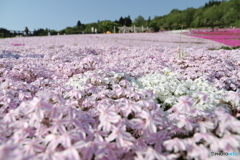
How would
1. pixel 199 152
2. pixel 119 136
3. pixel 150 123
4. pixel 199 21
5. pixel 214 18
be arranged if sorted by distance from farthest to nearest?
pixel 199 21 < pixel 214 18 < pixel 150 123 < pixel 119 136 < pixel 199 152

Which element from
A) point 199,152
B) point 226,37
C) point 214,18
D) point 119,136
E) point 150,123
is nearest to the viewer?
point 199,152

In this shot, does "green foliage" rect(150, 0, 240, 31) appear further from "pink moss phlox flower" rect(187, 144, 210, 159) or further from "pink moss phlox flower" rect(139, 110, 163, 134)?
"pink moss phlox flower" rect(187, 144, 210, 159)

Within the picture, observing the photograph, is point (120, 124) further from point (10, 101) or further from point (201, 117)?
point (10, 101)

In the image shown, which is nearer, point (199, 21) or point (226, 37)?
point (226, 37)

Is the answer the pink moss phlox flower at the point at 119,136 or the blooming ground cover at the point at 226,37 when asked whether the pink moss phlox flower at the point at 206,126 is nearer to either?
the pink moss phlox flower at the point at 119,136

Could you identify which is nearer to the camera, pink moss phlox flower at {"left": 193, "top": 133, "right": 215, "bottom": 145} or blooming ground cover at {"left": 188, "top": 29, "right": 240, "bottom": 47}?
pink moss phlox flower at {"left": 193, "top": 133, "right": 215, "bottom": 145}

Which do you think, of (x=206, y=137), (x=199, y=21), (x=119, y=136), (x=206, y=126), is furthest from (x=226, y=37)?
(x=199, y=21)

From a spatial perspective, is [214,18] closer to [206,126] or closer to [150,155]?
[206,126]

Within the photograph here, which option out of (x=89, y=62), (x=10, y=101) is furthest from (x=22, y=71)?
(x=10, y=101)

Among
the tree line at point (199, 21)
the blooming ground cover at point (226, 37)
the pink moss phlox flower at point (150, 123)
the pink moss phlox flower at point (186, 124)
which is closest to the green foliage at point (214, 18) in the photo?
the tree line at point (199, 21)

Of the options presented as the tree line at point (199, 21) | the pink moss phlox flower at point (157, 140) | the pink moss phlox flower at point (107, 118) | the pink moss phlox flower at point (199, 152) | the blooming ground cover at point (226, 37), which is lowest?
the pink moss phlox flower at point (157, 140)

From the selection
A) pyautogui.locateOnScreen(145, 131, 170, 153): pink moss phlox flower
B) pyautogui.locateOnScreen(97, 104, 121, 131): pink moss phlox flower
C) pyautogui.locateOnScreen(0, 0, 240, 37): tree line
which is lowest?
pyautogui.locateOnScreen(145, 131, 170, 153): pink moss phlox flower

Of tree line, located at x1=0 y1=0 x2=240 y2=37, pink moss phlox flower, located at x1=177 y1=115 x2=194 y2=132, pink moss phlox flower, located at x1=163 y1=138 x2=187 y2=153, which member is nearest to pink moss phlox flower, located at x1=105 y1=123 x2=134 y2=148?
pink moss phlox flower, located at x1=163 y1=138 x2=187 y2=153

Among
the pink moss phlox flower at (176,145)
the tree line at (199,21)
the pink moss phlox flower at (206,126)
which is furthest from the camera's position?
the tree line at (199,21)
